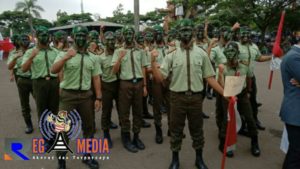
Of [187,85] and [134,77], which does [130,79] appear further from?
[187,85]

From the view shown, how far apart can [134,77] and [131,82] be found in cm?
10

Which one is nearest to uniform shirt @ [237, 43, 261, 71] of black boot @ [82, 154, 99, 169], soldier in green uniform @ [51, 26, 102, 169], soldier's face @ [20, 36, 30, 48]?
soldier in green uniform @ [51, 26, 102, 169]

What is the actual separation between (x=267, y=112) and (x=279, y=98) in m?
1.73

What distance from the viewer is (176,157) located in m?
3.92

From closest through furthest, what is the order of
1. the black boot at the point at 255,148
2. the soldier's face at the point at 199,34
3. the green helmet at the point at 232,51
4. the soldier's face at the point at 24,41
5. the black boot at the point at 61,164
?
the black boot at the point at 61,164, the green helmet at the point at 232,51, the black boot at the point at 255,148, the soldier's face at the point at 24,41, the soldier's face at the point at 199,34

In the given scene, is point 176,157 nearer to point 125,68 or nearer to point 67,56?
point 125,68

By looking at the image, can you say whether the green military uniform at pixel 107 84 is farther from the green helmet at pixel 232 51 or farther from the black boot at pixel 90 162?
the green helmet at pixel 232 51

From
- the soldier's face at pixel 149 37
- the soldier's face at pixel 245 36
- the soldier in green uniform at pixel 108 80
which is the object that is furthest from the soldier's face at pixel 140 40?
the soldier's face at pixel 245 36

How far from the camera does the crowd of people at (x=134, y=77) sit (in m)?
3.66

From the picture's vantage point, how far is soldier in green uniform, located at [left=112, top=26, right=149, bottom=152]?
14.8ft

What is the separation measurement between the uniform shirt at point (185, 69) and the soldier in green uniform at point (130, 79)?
3.07ft

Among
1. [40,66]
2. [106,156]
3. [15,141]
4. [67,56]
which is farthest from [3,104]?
[67,56]

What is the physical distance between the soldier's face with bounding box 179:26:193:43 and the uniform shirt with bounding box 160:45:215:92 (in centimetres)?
14

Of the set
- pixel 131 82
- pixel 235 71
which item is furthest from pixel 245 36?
pixel 131 82
